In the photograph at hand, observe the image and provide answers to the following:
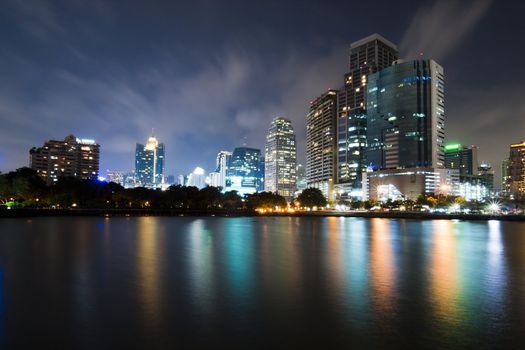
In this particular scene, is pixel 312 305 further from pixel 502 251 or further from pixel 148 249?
pixel 502 251

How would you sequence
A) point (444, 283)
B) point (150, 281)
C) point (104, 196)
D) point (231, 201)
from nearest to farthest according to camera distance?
1. point (150, 281)
2. point (444, 283)
3. point (104, 196)
4. point (231, 201)

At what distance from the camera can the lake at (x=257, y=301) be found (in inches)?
570

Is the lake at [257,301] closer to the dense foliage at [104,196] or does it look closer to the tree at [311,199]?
the dense foliage at [104,196]

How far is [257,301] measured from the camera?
1992cm

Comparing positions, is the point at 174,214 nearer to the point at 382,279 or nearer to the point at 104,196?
the point at 104,196

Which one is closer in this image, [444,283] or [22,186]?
[444,283]

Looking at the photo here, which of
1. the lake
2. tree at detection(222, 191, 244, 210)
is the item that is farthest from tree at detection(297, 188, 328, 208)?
the lake

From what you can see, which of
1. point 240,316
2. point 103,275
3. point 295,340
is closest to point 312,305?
point 240,316

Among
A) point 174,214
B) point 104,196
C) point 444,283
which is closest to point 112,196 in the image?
point 104,196

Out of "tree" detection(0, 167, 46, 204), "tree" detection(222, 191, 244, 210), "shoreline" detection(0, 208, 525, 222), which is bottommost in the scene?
"shoreline" detection(0, 208, 525, 222)

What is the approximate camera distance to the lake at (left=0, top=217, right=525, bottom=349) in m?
14.5

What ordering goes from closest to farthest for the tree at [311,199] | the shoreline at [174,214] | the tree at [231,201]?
the shoreline at [174,214]
the tree at [231,201]
the tree at [311,199]

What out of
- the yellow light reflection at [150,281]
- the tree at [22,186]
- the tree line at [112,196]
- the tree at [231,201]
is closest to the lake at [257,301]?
the yellow light reflection at [150,281]

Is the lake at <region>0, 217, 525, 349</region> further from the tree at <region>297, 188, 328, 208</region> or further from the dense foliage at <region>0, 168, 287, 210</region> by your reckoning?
the tree at <region>297, 188, 328, 208</region>
